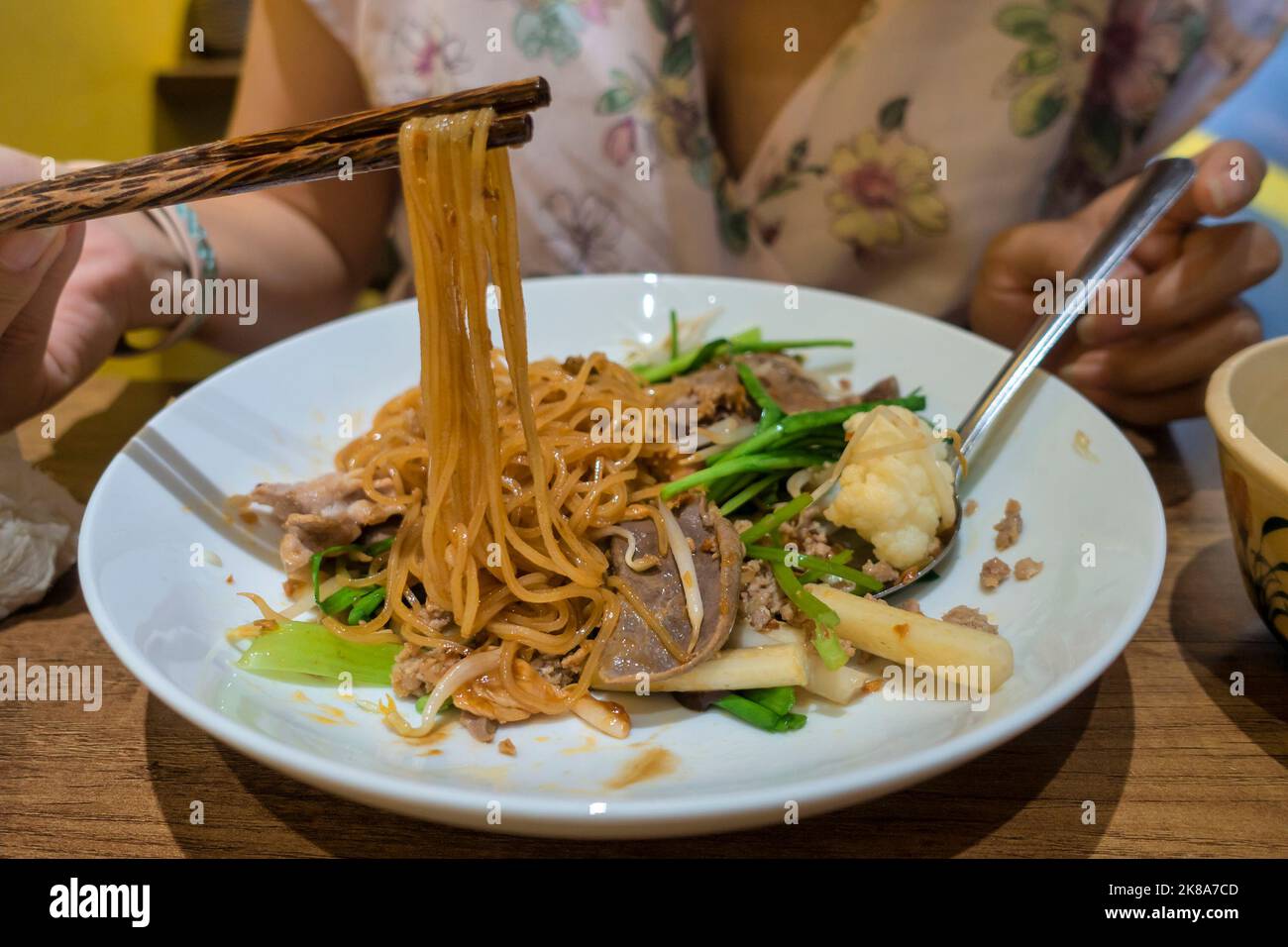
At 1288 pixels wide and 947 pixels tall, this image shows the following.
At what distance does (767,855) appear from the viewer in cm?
115

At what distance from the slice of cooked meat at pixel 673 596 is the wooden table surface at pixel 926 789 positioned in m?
0.28

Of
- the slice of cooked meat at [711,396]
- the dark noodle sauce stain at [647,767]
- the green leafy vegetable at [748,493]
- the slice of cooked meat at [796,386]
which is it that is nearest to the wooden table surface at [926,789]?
the dark noodle sauce stain at [647,767]

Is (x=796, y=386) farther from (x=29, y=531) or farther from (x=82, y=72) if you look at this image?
(x=82, y=72)

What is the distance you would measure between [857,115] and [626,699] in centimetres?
197

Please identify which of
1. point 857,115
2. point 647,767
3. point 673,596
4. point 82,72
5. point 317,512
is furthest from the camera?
point 82,72

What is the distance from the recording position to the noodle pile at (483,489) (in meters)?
1.37

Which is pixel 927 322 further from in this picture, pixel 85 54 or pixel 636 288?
pixel 85 54

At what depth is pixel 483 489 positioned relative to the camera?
1507mm

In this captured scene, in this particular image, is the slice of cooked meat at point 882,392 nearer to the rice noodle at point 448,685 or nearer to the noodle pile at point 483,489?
the noodle pile at point 483,489

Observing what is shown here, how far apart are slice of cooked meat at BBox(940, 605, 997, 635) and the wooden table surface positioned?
0.55ft

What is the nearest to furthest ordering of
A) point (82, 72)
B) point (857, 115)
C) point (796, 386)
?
point (796, 386)
point (857, 115)
point (82, 72)

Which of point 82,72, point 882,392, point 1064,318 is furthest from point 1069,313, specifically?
point 82,72

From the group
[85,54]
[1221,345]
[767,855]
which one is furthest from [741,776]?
[85,54]

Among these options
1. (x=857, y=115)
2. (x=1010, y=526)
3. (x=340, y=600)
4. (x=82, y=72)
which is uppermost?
(x=82, y=72)
